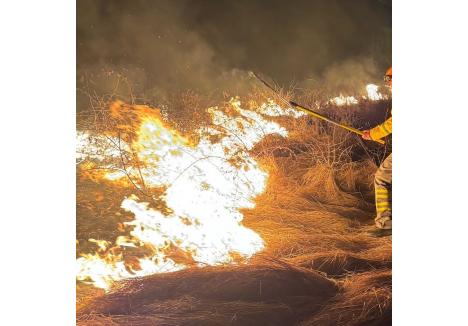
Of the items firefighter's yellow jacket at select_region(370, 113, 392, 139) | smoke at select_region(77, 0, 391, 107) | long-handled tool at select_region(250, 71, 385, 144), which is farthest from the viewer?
firefighter's yellow jacket at select_region(370, 113, 392, 139)

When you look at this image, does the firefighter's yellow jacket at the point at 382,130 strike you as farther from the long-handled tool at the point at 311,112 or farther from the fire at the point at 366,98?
the fire at the point at 366,98

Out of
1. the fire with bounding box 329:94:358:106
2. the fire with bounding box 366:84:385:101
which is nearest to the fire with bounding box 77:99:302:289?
the fire with bounding box 329:94:358:106

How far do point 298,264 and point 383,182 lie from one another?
2.12 ft

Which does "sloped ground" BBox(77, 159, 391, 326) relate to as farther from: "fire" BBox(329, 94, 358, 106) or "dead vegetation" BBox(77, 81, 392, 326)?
"fire" BBox(329, 94, 358, 106)

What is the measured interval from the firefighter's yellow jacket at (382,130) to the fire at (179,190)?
2.10 ft

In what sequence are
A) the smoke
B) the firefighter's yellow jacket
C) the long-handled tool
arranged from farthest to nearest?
the firefighter's yellow jacket < the long-handled tool < the smoke

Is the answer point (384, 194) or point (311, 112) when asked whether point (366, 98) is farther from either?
point (384, 194)

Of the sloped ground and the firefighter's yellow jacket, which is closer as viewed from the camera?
the sloped ground

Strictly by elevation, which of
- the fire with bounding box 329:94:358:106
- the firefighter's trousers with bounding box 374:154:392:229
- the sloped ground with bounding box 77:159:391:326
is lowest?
the sloped ground with bounding box 77:159:391:326

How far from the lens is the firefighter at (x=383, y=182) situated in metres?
2.62

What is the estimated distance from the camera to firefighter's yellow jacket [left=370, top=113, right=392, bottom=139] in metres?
2.62

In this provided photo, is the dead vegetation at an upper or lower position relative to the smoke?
lower

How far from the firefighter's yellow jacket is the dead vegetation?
2.6 inches
